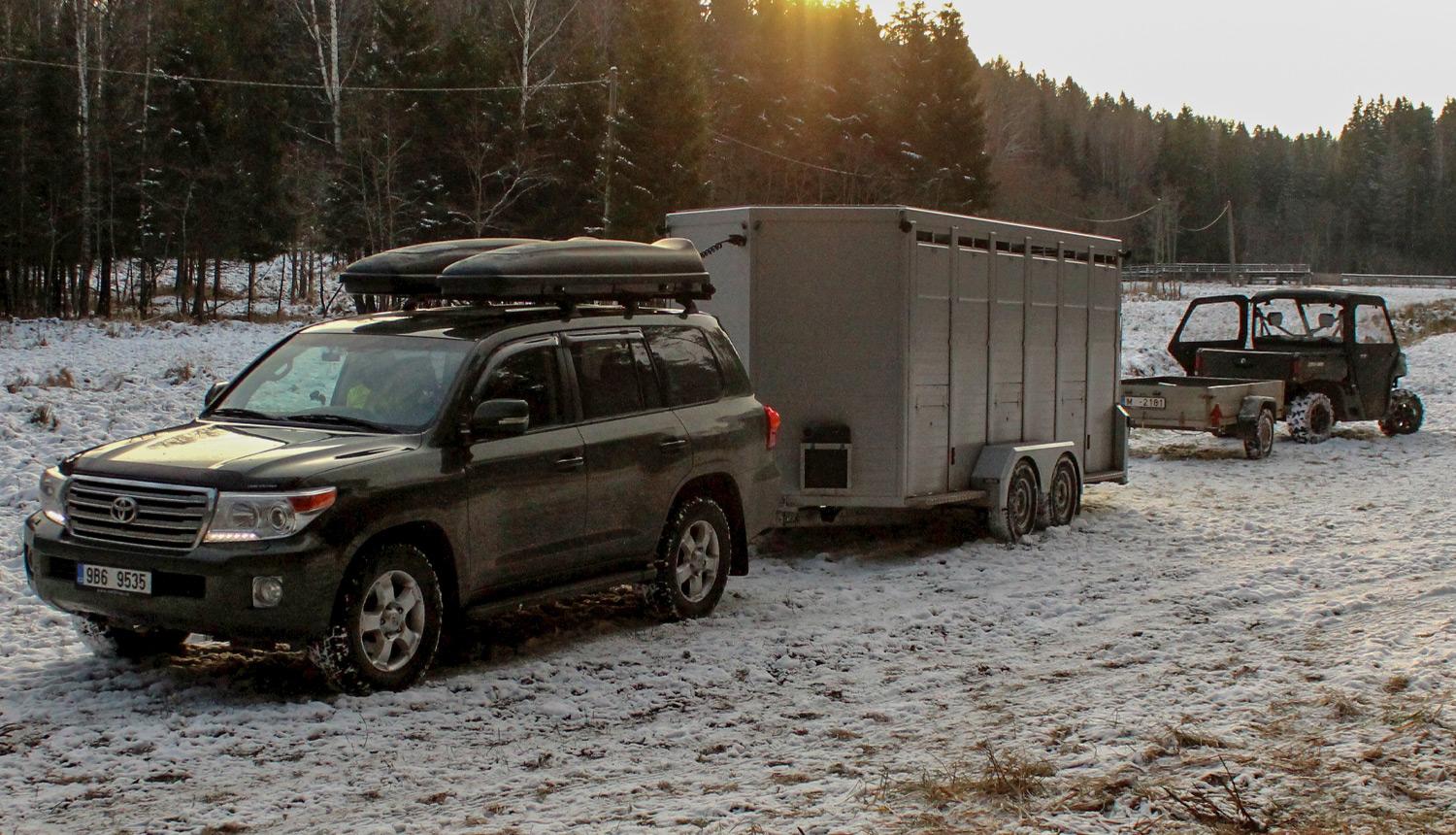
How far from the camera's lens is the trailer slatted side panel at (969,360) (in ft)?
39.8

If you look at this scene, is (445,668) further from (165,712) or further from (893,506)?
(893,506)

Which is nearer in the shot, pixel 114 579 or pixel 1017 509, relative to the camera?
pixel 114 579

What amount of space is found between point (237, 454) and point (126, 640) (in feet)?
4.55

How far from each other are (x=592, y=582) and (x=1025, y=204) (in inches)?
3444

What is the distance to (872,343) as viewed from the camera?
37.7 feet

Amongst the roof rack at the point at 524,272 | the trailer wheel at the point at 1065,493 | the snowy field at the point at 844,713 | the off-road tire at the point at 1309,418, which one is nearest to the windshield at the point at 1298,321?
the off-road tire at the point at 1309,418

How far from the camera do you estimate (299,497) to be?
21.9ft

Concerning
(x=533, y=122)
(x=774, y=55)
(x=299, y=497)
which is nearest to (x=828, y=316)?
(x=299, y=497)

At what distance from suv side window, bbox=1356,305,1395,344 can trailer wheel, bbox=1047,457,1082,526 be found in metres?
10.6

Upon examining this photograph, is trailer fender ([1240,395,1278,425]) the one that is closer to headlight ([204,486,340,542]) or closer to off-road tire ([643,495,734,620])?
off-road tire ([643,495,734,620])

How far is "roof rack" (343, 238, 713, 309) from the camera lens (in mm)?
8078

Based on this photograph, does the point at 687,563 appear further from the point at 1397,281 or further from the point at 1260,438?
the point at 1397,281

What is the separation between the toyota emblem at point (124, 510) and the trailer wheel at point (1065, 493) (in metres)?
8.88

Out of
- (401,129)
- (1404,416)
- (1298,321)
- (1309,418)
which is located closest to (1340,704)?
(1309,418)
